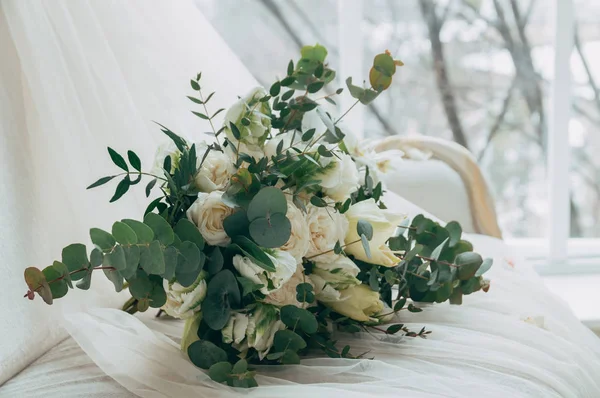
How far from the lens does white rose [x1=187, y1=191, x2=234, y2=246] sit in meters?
0.71

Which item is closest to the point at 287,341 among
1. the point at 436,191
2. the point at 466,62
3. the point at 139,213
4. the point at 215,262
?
the point at 215,262

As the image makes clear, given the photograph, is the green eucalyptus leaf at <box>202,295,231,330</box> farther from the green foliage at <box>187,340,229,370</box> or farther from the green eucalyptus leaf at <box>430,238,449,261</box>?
the green eucalyptus leaf at <box>430,238,449,261</box>

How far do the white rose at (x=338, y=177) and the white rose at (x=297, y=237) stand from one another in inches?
2.4

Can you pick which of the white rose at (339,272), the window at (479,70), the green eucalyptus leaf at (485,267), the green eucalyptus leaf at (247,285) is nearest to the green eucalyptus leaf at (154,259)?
the green eucalyptus leaf at (247,285)

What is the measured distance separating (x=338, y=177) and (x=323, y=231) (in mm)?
65

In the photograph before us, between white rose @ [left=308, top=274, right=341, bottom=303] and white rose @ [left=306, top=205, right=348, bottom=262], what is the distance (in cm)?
3

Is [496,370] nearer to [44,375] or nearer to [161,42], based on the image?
[44,375]

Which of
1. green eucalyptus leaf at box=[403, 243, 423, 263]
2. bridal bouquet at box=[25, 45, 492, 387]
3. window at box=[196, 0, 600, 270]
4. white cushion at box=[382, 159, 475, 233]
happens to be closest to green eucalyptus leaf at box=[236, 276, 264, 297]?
bridal bouquet at box=[25, 45, 492, 387]

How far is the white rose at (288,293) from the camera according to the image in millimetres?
763

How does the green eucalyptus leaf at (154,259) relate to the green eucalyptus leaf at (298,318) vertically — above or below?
above

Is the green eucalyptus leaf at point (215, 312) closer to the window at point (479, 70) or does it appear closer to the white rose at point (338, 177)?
the white rose at point (338, 177)

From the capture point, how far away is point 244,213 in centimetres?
72

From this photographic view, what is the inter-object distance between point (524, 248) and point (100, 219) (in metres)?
1.82

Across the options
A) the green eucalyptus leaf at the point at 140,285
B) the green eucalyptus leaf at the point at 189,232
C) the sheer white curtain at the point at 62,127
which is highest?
the sheer white curtain at the point at 62,127
